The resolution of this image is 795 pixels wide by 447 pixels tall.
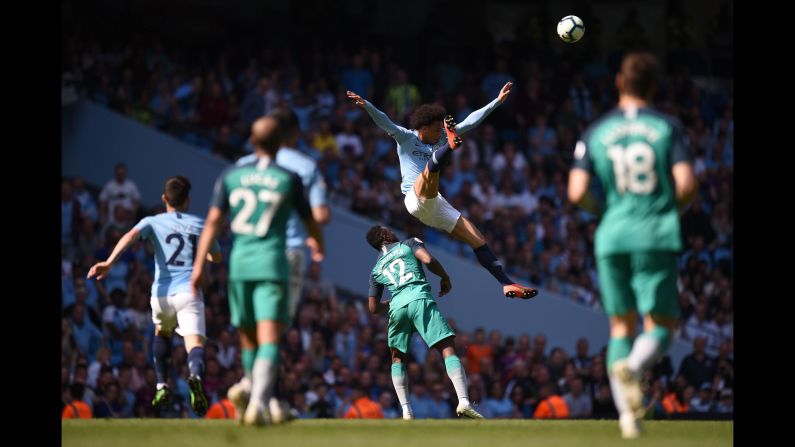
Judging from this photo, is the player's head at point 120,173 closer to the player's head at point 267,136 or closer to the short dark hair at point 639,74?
the player's head at point 267,136

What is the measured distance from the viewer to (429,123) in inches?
532

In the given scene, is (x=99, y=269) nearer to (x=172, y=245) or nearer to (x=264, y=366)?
(x=172, y=245)

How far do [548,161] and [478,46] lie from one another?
142 inches

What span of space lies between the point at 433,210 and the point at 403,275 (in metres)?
0.86

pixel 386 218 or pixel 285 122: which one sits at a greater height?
pixel 386 218

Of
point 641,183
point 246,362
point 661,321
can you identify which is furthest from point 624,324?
point 246,362

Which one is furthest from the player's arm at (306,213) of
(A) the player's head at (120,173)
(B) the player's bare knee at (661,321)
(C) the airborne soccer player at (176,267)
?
(A) the player's head at (120,173)

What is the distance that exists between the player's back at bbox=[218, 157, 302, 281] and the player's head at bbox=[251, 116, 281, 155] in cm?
20

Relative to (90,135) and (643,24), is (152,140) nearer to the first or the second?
(90,135)

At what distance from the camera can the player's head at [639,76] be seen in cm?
941

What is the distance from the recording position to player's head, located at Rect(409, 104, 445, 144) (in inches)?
532

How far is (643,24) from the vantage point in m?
29.6

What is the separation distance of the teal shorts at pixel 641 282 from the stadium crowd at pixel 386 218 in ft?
33.5

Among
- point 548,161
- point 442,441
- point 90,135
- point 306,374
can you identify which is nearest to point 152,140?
point 90,135
